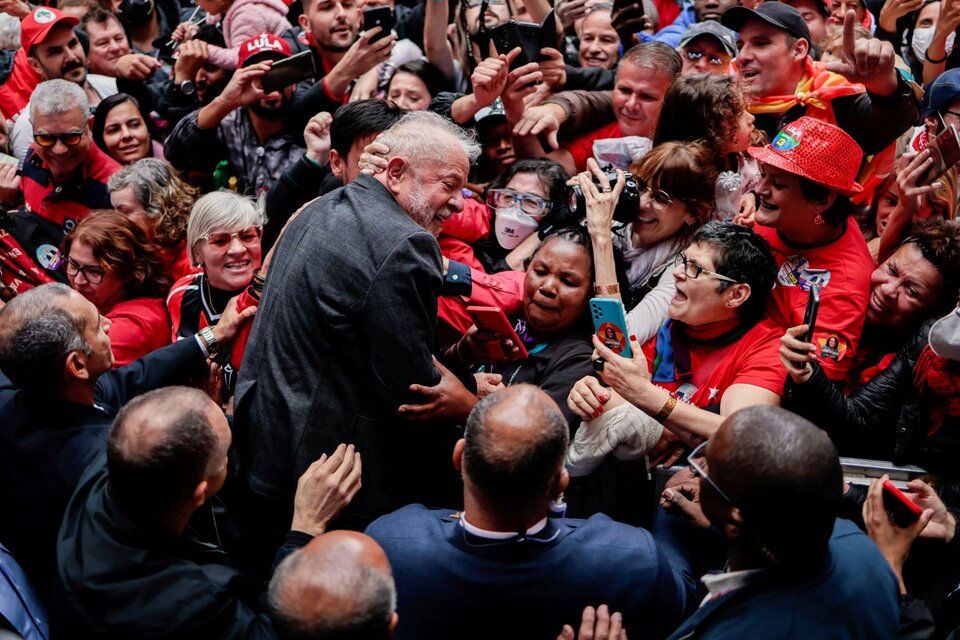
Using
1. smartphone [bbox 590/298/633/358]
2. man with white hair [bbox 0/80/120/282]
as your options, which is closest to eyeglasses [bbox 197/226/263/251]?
man with white hair [bbox 0/80/120/282]

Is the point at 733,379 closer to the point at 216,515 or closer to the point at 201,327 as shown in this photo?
the point at 216,515

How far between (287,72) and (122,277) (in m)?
1.35

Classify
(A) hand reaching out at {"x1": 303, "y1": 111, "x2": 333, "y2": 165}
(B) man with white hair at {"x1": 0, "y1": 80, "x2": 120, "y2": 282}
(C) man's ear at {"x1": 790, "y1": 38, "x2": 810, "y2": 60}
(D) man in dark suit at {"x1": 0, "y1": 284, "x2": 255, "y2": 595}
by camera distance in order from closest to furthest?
1. (D) man in dark suit at {"x1": 0, "y1": 284, "x2": 255, "y2": 595}
2. (C) man's ear at {"x1": 790, "y1": 38, "x2": 810, "y2": 60}
3. (A) hand reaching out at {"x1": 303, "y1": 111, "x2": 333, "y2": 165}
4. (B) man with white hair at {"x1": 0, "y1": 80, "x2": 120, "y2": 282}

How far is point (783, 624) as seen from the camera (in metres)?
2.08

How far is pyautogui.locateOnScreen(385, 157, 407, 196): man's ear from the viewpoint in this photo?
304cm

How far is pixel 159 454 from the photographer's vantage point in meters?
2.29

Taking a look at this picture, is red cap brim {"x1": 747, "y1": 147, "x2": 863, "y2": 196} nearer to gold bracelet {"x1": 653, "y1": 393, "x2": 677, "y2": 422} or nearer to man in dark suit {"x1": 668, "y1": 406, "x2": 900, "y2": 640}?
gold bracelet {"x1": 653, "y1": 393, "x2": 677, "y2": 422}

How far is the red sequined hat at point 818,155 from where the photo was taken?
3436 millimetres

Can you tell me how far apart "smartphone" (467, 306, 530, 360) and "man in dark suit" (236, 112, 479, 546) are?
401mm

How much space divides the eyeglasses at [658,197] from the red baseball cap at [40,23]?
12.7 feet

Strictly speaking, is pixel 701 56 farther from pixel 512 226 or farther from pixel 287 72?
pixel 287 72

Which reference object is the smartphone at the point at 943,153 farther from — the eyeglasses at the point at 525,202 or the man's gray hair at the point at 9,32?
the man's gray hair at the point at 9,32

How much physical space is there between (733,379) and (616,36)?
9.40 ft

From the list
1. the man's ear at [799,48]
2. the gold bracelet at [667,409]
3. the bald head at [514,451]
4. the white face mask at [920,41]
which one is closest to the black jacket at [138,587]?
the bald head at [514,451]
